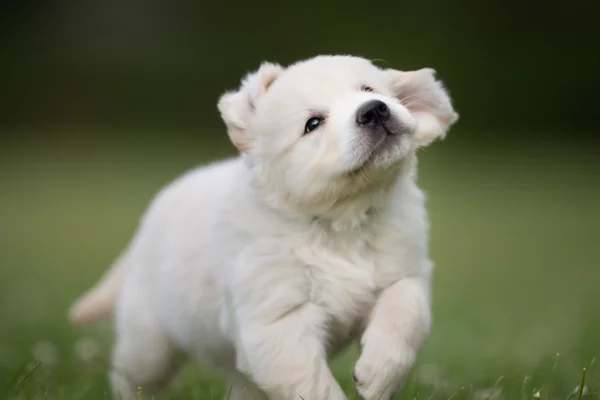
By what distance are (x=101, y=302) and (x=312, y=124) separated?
169cm

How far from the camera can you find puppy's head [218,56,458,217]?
10.4 ft

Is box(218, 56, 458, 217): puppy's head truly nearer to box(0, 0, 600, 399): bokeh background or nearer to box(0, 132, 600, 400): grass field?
box(0, 132, 600, 400): grass field

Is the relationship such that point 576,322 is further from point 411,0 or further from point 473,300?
point 411,0

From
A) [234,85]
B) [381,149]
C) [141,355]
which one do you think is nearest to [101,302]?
[141,355]

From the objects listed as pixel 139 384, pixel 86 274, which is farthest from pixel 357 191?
pixel 86 274

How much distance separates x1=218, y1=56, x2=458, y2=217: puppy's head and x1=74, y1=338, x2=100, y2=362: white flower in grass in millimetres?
1860

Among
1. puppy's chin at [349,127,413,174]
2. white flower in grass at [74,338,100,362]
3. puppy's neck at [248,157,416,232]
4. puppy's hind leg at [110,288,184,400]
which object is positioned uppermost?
puppy's chin at [349,127,413,174]

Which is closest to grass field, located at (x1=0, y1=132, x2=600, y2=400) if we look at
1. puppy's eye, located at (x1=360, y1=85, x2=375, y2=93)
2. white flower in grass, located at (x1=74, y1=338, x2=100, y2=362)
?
white flower in grass, located at (x1=74, y1=338, x2=100, y2=362)

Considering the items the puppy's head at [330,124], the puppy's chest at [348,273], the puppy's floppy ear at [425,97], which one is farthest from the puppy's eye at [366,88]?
the puppy's chest at [348,273]

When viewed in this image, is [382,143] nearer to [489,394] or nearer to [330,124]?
[330,124]

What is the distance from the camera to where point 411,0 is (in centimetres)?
1959

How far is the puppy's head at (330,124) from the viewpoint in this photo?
3.17 m

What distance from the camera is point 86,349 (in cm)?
515

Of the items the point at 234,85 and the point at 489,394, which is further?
the point at 234,85
